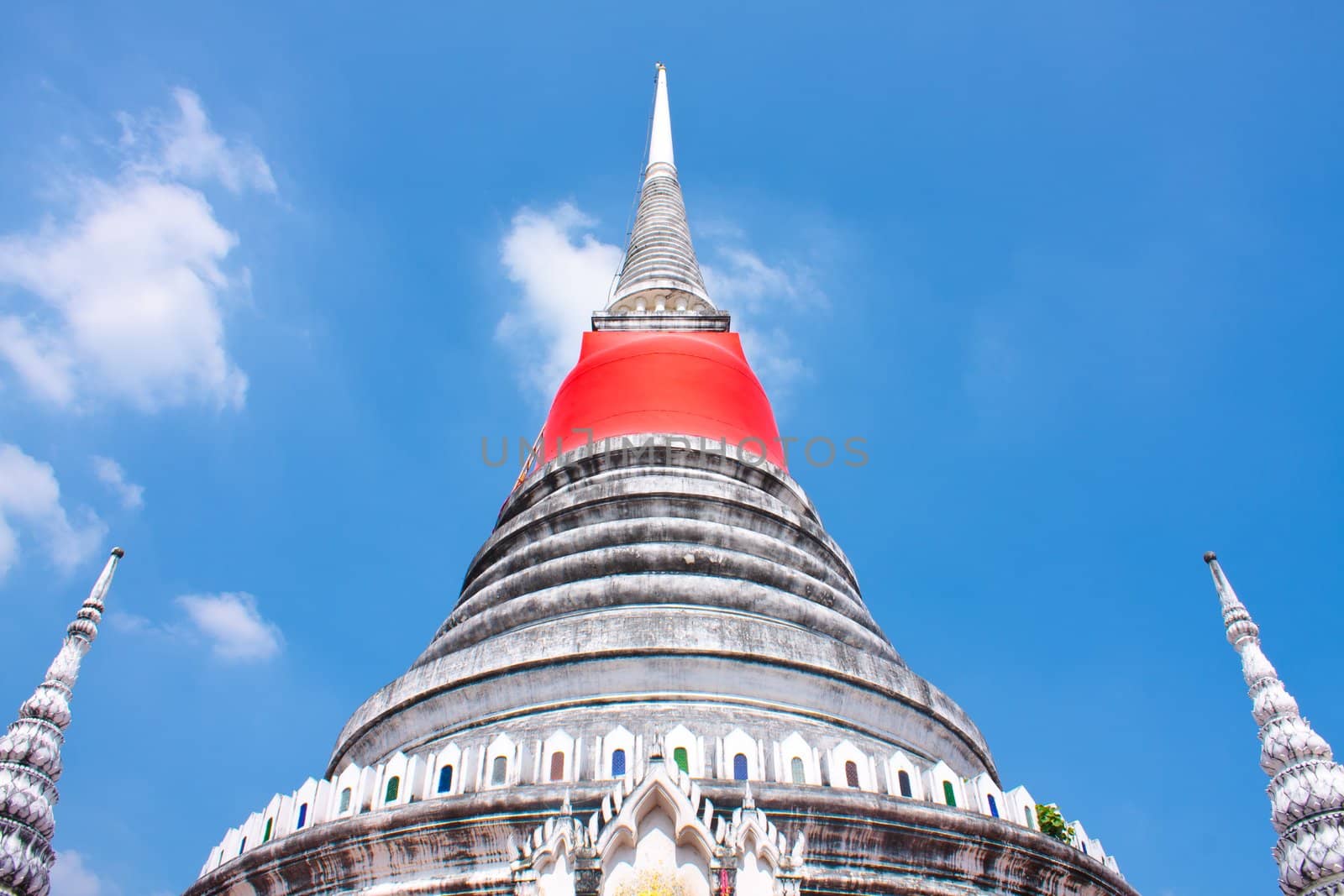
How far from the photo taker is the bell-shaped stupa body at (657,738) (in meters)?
7.02

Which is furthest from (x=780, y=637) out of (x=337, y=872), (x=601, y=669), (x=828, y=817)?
(x=337, y=872)

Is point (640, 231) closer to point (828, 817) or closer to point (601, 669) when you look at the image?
point (601, 669)

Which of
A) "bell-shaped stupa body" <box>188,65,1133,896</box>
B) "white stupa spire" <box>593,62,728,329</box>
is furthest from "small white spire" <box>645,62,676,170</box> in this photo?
"bell-shaped stupa body" <box>188,65,1133,896</box>

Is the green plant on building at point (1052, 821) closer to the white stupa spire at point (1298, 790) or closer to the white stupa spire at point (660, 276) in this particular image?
the white stupa spire at point (1298, 790)

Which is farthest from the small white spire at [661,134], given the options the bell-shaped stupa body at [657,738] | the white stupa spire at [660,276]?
the bell-shaped stupa body at [657,738]

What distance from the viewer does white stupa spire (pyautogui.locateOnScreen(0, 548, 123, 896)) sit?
9.10 m

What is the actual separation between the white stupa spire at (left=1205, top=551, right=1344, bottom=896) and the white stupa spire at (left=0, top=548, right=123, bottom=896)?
10.7 metres

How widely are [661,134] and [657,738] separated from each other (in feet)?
71.2

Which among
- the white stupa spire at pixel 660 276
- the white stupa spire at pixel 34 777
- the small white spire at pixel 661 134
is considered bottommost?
the white stupa spire at pixel 34 777

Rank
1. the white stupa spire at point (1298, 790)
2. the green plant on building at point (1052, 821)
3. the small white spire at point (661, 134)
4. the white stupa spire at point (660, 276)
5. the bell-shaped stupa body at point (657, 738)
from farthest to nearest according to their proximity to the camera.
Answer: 1. the small white spire at point (661, 134)
2. the white stupa spire at point (660, 276)
3. the green plant on building at point (1052, 821)
4. the white stupa spire at point (1298, 790)
5. the bell-shaped stupa body at point (657, 738)

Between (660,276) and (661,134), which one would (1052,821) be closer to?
(660,276)

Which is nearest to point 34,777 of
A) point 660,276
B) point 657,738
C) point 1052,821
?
point 657,738

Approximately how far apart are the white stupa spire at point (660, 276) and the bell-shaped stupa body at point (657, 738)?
3867 millimetres


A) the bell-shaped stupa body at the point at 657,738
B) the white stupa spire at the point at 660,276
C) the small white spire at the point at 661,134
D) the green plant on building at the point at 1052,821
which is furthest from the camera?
the small white spire at the point at 661,134
